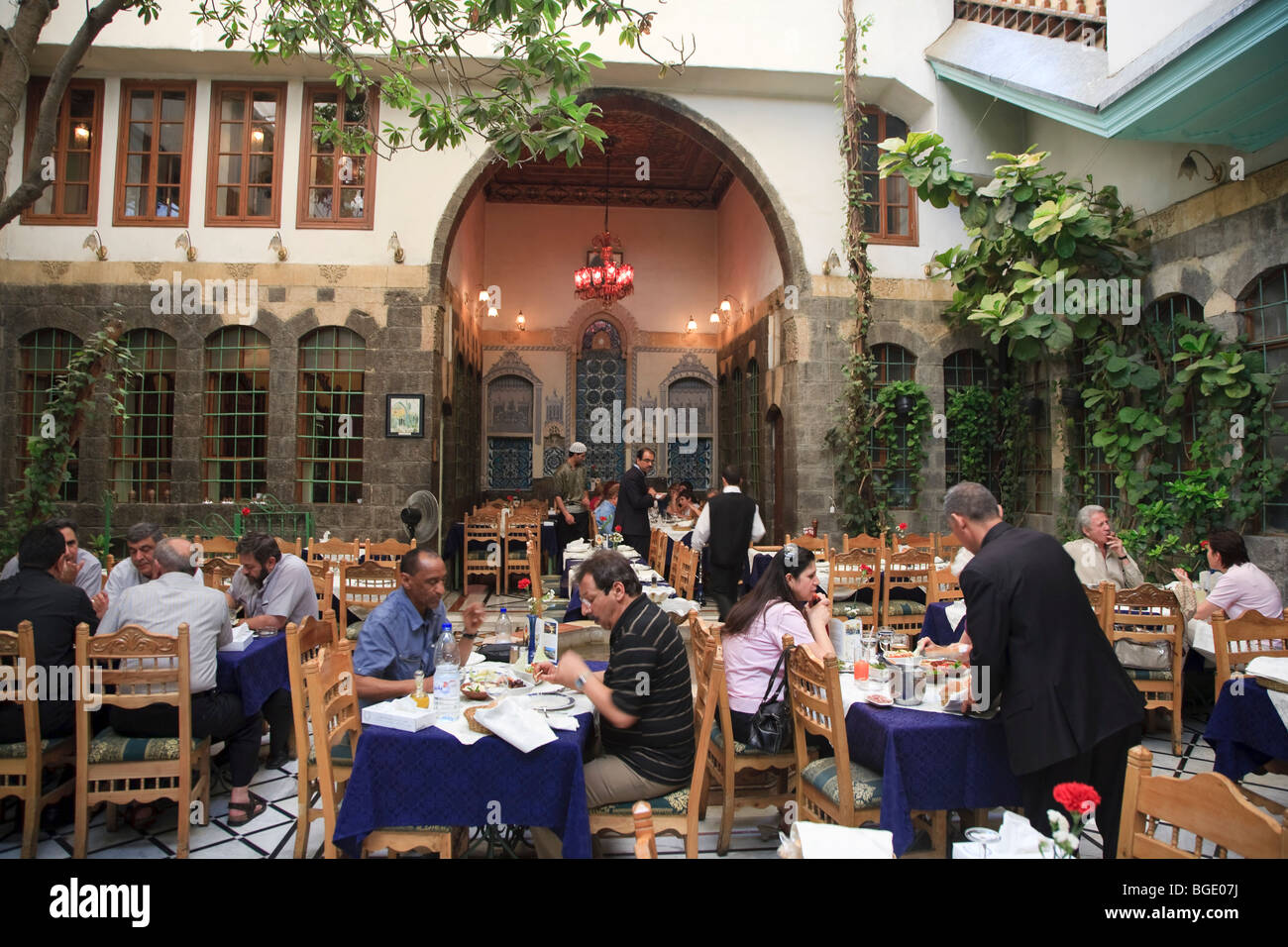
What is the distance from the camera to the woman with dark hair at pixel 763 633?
3482 mm

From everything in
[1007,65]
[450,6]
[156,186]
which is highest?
[1007,65]

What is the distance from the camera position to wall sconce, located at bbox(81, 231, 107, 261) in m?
9.37

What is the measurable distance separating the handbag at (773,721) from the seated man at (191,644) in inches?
94.0

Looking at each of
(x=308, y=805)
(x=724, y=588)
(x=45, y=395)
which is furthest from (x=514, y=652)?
(x=45, y=395)

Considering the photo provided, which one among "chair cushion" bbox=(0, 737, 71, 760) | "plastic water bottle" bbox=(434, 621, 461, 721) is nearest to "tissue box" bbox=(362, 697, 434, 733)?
"plastic water bottle" bbox=(434, 621, 461, 721)

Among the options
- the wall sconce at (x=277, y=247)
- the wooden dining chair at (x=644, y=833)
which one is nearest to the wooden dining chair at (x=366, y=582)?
the wooden dining chair at (x=644, y=833)

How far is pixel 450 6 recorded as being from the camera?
482cm

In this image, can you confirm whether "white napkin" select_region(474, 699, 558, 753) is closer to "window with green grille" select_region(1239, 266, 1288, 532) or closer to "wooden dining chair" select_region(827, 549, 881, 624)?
"wooden dining chair" select_region(827, 549, 881, 624)

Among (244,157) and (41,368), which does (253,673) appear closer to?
(41,368)

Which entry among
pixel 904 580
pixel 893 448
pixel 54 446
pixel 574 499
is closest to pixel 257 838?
pixel 904 580

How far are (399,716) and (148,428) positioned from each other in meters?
8.61

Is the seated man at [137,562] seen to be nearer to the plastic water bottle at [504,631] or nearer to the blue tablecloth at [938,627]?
the plastic water bottle at [504,631]

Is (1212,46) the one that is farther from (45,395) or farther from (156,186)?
(45,395)
